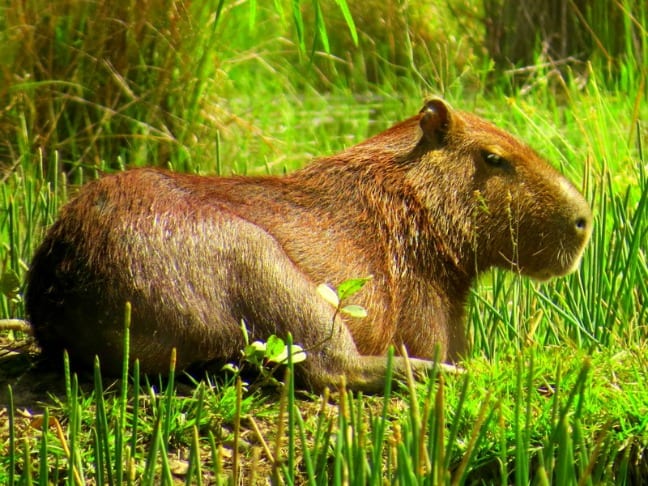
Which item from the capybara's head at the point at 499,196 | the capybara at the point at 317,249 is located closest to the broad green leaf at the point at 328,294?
the capybara at the point at 317,249

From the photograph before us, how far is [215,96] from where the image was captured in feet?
21.6

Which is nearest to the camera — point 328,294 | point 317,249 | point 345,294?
point 345,294

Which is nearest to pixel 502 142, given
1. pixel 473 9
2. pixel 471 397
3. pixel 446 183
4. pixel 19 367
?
pixel 446 183

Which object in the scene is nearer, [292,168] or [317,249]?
[317,249]

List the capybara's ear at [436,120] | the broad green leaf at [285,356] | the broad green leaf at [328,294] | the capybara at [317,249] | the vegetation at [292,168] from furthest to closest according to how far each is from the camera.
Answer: the capybara's ear at [436,120] → the capybara at [317,249] → the broad green leaf at [328,294] → the broad green leaf at [285,356] → the vegetation at [292,168]

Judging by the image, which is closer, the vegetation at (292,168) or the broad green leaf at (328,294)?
the vegetation at (292,168)

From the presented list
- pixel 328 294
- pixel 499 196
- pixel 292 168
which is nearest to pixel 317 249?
pixel 328 294

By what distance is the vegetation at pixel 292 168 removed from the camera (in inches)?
103

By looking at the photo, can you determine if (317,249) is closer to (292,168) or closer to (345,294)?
(345,294)

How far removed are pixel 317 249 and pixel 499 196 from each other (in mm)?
704

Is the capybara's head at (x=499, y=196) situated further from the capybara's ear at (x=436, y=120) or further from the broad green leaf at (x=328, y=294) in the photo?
the broad green leaf at (x=328, y=294)

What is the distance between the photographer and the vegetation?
262 cm

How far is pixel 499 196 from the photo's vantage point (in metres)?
4.05

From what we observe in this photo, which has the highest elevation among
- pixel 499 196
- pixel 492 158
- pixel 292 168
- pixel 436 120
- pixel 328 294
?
pixel 436 120
